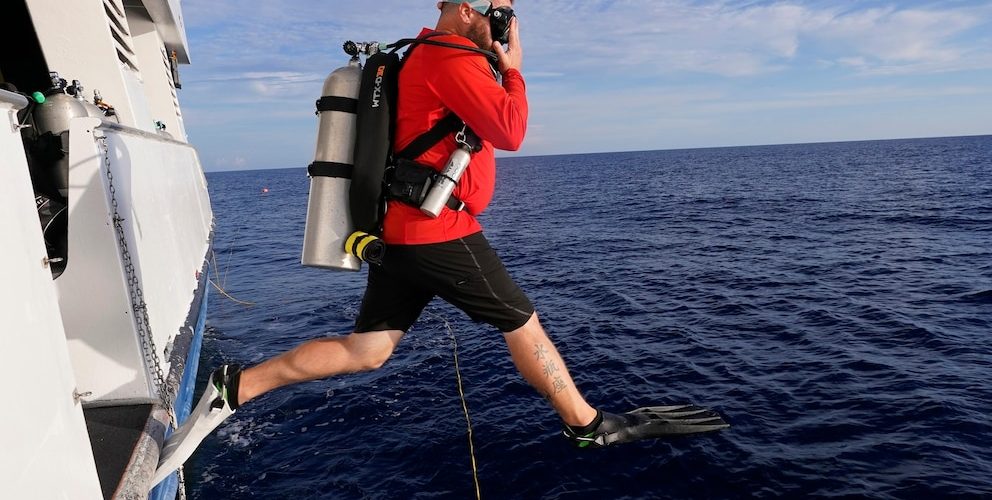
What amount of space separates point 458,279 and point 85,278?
9.34 ft

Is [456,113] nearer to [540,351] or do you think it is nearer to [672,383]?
[540,351]

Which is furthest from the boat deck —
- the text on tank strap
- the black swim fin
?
the black swim fin

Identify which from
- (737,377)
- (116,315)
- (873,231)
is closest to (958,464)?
(737,377)

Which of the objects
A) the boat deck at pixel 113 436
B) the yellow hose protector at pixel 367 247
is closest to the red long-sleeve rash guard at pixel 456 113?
the yellow hose protector at pixel 367 247

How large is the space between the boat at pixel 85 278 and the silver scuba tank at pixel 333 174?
54.4 inches

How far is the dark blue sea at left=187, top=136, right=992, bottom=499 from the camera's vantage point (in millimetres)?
6043

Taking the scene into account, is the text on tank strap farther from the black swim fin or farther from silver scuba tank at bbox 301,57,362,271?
the black swim fin

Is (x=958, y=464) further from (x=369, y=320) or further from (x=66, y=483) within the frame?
(x=66, y=483)

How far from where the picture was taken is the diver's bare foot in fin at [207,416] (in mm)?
3785

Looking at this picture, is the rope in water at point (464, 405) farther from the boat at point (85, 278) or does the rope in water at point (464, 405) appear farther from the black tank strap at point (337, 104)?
the black tank strap at point (337, 104)

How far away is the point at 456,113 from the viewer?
3270 mm

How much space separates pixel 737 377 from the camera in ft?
27.8

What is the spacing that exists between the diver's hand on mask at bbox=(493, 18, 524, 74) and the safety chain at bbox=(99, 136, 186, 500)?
3076mm

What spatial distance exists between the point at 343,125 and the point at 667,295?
455 inches
